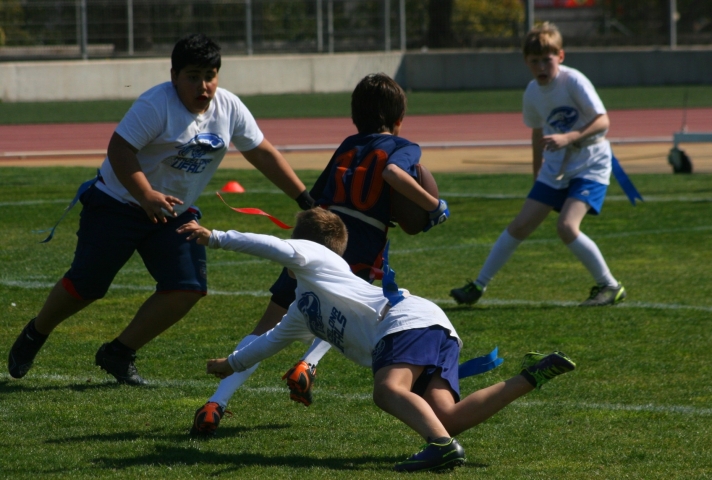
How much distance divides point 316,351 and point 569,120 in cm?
352

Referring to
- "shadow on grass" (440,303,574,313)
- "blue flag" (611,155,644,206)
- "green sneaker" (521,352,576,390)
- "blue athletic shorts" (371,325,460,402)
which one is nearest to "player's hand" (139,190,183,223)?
"blue athletic shorts" (371,325,460,402)

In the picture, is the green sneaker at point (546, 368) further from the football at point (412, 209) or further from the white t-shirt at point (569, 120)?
the white t-shirt at point (569, 120)

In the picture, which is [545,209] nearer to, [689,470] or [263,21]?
[689,470]

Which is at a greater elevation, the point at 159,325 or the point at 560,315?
the point at 159,325

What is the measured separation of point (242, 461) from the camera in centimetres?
427

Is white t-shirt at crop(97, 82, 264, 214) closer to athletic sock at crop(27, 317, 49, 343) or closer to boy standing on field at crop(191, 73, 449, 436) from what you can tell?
boy standing on field at crop(191, 73, 449, 436)

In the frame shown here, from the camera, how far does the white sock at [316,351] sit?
4840 mm

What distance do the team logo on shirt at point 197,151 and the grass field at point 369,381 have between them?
1.10 m

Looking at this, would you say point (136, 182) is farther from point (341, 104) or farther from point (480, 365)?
point (341, 104)

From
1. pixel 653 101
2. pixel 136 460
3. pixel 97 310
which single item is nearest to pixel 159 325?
pixel 136 460

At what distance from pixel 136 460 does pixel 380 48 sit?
109 feet

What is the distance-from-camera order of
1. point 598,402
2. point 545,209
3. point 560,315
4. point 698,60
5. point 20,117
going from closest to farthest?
point 598,402
point 560,315
point 545,209
point 20,117
point 698,60

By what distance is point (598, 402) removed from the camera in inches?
203

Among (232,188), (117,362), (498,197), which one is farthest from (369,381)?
(232,188)
